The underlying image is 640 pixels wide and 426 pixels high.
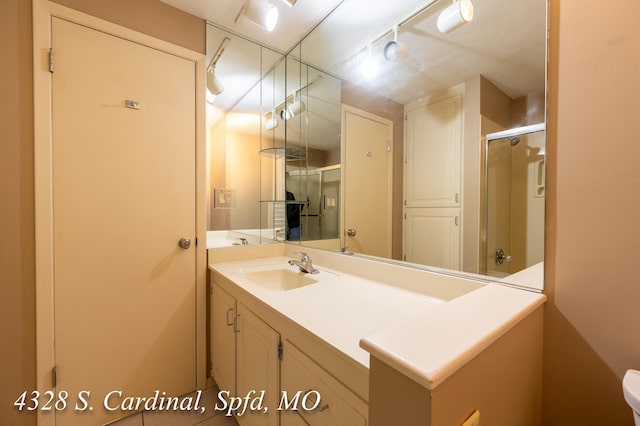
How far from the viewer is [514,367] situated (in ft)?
2.07

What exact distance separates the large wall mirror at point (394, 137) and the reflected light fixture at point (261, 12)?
0.35 metres

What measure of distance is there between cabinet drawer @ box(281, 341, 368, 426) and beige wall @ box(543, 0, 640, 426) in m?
0.63

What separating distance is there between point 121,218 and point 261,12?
1.43 m

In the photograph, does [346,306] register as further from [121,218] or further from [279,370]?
[121,218]

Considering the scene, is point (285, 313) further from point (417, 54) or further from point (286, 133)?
point (286, 133)

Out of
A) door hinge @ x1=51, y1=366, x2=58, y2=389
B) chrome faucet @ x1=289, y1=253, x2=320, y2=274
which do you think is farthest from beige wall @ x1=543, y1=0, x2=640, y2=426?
door hinge @ x1=51, y1=366, x2=58, y2=389

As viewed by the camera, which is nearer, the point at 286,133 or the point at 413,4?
the point at 413,4

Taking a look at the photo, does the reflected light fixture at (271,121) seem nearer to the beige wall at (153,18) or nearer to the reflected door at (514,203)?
the beige wall at (153,18)

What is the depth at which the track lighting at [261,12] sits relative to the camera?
4.60ft

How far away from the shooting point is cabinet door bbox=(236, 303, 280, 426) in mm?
953

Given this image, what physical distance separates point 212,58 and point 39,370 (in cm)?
203

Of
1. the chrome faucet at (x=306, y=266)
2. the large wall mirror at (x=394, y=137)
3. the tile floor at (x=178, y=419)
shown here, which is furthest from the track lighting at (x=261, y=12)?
the tile floor at (x=178, y=419)

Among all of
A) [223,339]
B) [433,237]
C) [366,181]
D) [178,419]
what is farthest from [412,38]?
[178,419]

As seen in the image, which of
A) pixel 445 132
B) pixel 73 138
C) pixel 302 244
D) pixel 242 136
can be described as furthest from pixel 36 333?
pixel 445 132
